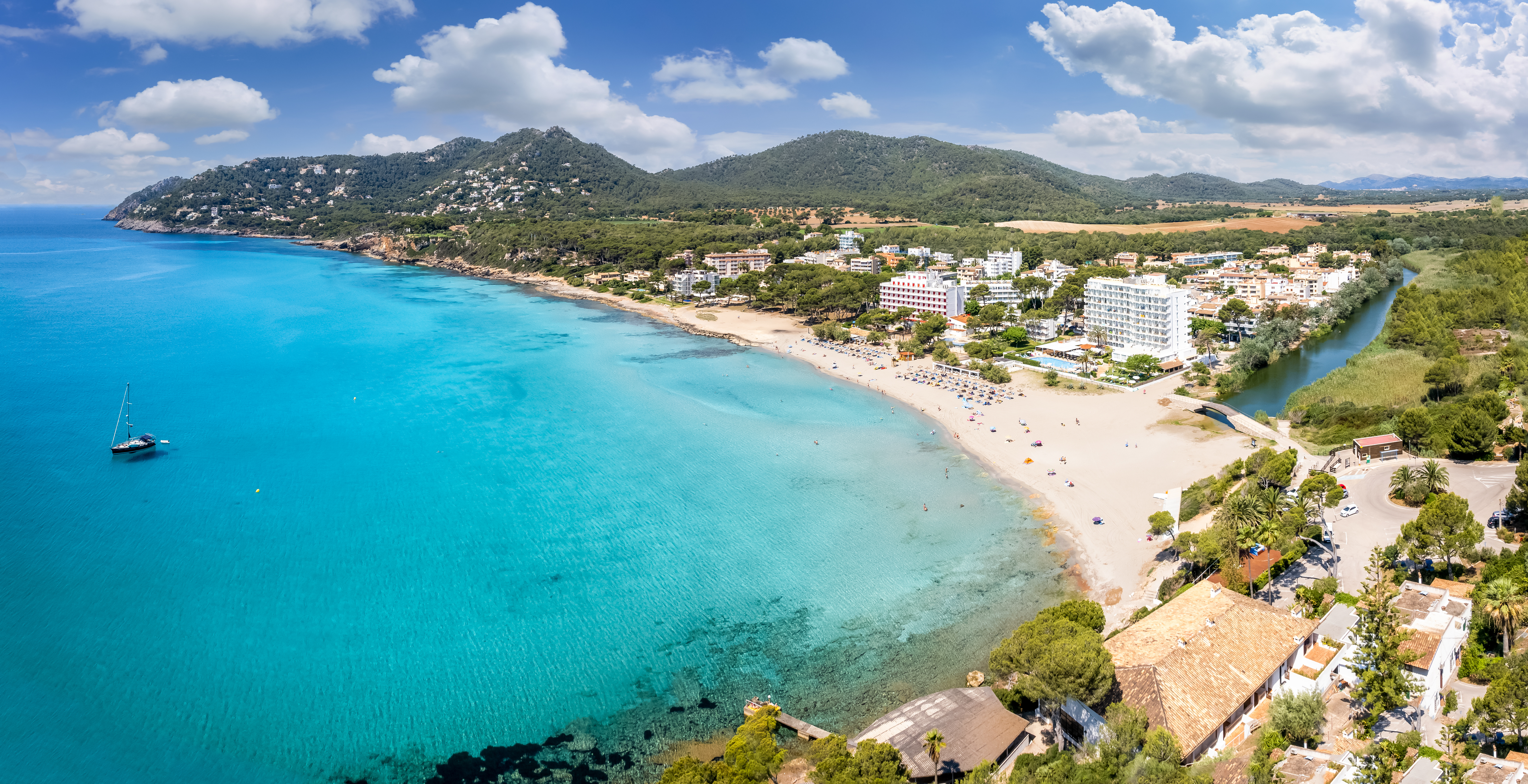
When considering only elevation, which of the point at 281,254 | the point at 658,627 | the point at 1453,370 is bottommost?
the point at 658,627

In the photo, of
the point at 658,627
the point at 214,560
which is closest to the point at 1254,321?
the point at 658,627

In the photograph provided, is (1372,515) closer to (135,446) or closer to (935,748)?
(935,748)

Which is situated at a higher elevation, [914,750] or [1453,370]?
[1453,370]

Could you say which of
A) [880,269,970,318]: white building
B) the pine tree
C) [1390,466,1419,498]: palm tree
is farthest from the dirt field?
the pine tree

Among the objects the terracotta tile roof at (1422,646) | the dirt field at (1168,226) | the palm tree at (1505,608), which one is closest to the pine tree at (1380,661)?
the terracotta tile roof at (1422,646)

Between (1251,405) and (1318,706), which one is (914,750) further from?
Result: (1251,405)

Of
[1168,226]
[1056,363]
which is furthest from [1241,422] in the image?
[1168,226]
